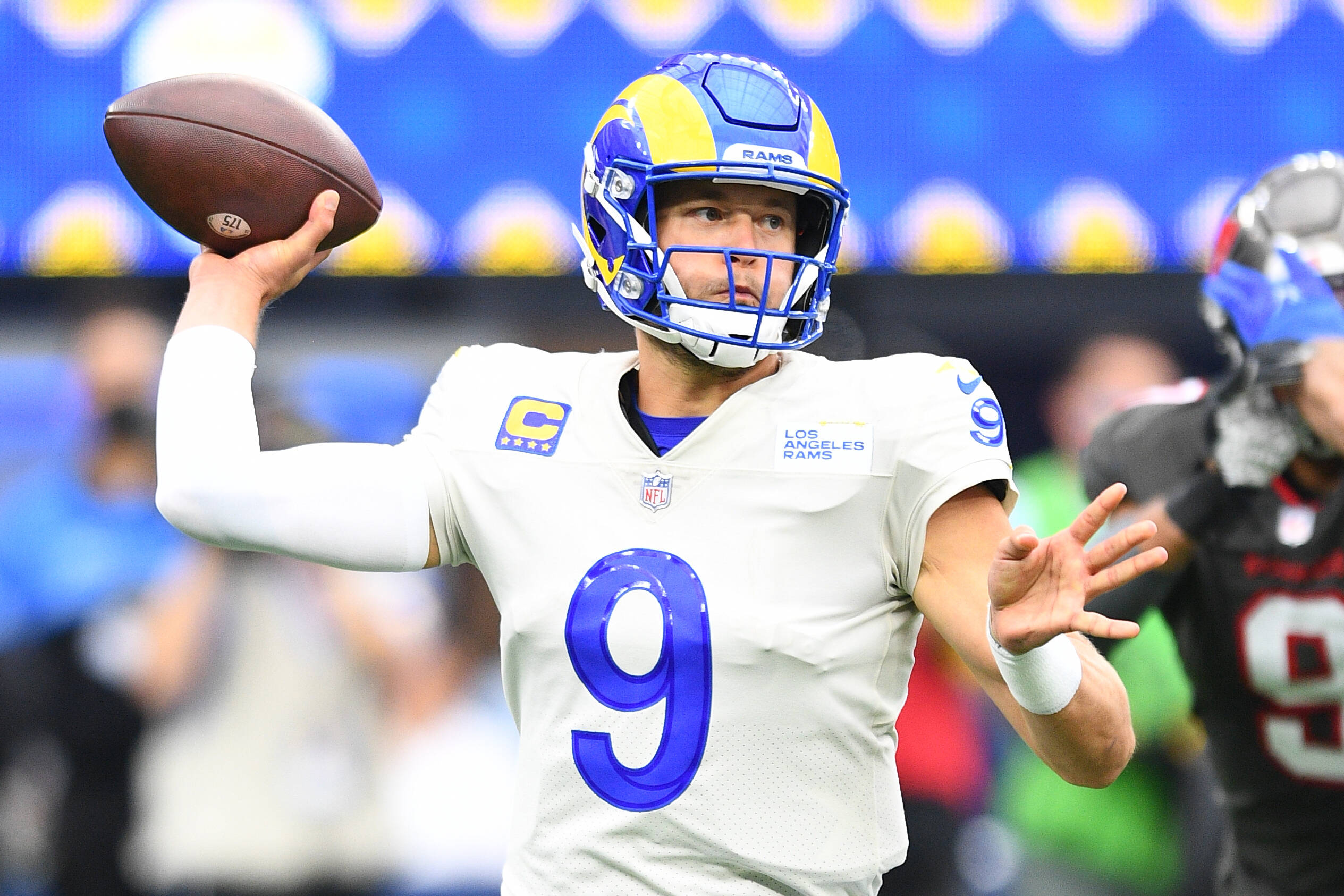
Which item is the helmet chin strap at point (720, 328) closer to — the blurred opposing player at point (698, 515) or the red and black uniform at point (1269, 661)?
the blurred opposing player at point (698, 515)

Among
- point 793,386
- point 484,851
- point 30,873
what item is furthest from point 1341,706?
point 30,873

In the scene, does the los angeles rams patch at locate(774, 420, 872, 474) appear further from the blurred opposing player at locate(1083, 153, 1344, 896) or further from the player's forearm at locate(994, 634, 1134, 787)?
the blurred opposing player at locate(1083, 153, 1344, 896)

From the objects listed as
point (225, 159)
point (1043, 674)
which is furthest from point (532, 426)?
point (1043, 674)

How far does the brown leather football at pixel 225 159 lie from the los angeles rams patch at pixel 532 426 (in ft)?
1.16

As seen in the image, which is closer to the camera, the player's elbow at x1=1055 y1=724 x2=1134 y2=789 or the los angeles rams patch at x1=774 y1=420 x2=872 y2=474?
the player's elbow at x1=1055 y1=724 x2=1134 y2=789

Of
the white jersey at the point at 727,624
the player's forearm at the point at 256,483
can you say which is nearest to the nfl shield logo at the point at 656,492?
the white jersey at the point at 727,624

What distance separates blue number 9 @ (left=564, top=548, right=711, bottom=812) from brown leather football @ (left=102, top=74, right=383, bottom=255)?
61cm

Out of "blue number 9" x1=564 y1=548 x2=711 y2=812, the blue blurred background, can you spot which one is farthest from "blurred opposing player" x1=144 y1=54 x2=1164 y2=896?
the blue blurred background

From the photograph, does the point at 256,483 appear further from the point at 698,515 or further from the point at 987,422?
the point at 987,422

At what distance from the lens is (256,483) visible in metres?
1.81

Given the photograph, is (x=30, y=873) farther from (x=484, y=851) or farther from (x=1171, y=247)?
(x=1171, y=247)

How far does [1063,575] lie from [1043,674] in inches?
4.8

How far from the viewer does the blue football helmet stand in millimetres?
1826

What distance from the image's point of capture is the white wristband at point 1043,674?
5.18ft
